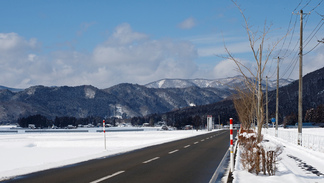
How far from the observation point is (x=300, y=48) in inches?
1040

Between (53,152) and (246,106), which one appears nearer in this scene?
(53,152)

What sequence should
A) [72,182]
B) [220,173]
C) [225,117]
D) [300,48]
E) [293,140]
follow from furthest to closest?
[225,117], [293,140], [300,48], [220,173], [72,182]

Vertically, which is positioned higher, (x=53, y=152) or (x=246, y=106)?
(x=246, y=106)

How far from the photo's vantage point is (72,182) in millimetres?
9898

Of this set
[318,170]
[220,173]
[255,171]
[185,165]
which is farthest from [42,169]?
[318,170]

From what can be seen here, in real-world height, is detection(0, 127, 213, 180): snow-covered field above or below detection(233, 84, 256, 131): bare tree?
below

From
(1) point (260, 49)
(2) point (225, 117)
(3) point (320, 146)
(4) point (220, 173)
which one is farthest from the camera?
(2) point (225, 117)

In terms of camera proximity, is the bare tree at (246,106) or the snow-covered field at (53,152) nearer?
the snow-covered field at (53,152)

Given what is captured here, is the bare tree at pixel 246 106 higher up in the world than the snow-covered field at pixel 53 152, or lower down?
higher up

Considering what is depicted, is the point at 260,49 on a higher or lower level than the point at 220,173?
higher

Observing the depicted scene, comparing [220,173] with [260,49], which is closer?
[220,173]

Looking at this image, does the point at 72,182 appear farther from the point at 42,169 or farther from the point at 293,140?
the point at 293,140

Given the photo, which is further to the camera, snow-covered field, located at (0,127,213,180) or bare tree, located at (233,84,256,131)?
bare tree, located at (233,84,256,131)

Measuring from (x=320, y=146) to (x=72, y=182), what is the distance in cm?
1527
